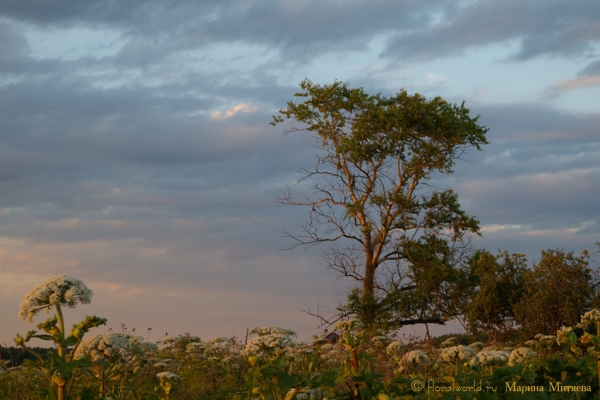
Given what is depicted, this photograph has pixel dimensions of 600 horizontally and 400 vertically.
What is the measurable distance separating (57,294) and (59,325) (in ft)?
1.47

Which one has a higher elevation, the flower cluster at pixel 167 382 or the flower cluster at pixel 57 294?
the flower cluster at pixel 57 294

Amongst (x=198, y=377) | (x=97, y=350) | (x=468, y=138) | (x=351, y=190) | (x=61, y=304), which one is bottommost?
(x=198, y=377)

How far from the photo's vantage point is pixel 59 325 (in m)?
3.75

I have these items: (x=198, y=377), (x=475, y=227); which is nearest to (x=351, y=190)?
(x=475, y=227)

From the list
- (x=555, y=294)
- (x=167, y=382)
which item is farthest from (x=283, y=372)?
(x=555, y=294)

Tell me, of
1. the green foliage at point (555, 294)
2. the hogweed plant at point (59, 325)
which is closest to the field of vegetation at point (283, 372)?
the hogweed plant at point (59, 325)

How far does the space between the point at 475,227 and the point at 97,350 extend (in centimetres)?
1705

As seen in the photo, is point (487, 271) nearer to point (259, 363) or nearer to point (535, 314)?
point (535, 314)

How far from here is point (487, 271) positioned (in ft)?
64.5

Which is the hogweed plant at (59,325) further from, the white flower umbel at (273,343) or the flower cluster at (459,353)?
the flower cluster at (459,353)

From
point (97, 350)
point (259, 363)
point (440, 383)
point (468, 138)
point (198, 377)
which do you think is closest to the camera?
point (259, 363)

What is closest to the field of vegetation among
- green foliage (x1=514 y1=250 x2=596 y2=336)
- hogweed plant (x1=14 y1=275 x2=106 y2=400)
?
hogweed plant (x1=14 y1=275 x2=106 y2=400)

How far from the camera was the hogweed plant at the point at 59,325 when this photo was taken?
137 inches

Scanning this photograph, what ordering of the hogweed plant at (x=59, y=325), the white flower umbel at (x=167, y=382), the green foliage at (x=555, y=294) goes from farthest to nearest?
1. the green foliage at (x=555, y=294)
2. the white flower umbel at (x=167, y=382)
3. the hogweed plant at (x=59, y=325)
